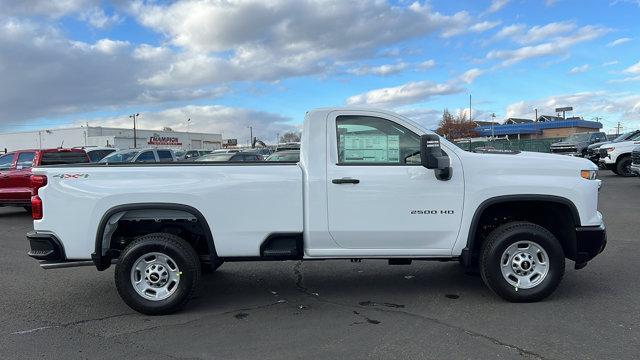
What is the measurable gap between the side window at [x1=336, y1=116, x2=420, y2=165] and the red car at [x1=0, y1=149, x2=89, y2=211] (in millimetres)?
10270

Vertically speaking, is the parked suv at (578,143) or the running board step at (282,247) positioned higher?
the parked suv at (578,143)

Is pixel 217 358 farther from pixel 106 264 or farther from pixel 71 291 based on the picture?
pixel 71 291

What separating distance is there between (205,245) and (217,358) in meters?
1.82

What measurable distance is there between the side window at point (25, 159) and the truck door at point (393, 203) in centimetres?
1073

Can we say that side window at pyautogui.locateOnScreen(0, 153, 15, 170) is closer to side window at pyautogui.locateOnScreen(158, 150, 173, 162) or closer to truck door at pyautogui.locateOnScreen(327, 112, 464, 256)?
side window at pyautogui.locateOnScreen(158, 150, 173, 162)

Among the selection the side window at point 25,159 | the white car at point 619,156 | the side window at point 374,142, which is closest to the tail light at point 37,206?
the side window at point 374,142

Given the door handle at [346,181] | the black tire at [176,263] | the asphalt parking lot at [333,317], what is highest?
the door handle at [346,181]

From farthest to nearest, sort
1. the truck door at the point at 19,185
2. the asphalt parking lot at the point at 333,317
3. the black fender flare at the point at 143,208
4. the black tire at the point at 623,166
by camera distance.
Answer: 1. the black tire at the point at 623,166
2. the truck door at the point at 19,185
3. the black fender flare at the point at 143,208
4. the asphalt parking lot at the point at 333,317

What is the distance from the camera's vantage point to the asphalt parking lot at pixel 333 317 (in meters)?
4.33

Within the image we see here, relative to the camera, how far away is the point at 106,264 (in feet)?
17.9

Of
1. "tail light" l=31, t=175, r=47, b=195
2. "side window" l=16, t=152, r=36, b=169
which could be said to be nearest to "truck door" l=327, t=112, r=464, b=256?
"tail light" l=31, t=175, r=47, b=195

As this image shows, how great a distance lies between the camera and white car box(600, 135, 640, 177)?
64.6 feet

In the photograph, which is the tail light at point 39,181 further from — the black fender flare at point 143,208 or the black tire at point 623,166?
the black tire at point 623,166

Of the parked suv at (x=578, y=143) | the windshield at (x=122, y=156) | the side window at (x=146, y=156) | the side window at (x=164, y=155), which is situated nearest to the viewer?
the windshield at (x=122, y=156)
